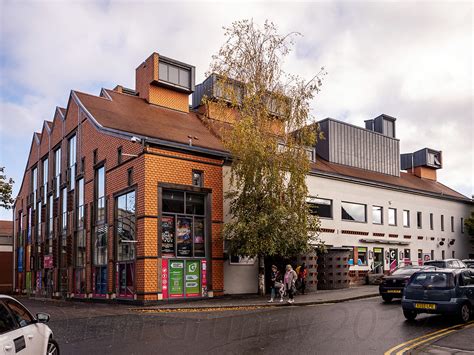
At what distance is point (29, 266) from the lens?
1626 inches

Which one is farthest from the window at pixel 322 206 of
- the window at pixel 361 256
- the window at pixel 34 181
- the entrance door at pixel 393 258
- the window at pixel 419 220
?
the window at pixel 34 181

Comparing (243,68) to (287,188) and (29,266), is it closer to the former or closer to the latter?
(287,188)

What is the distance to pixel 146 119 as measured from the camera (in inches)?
1117

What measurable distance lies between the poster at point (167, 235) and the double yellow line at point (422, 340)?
1331 cm

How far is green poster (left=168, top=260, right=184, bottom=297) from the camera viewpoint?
76.1 ft

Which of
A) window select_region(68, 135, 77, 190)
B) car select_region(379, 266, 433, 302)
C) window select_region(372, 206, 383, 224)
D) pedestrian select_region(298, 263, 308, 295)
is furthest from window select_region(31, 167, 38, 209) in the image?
car select_region(379, 266, 433, 302)

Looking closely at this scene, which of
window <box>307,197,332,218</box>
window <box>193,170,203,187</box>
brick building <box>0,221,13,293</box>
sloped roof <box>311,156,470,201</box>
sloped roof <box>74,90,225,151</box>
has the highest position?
sloped roof <box>74,90,225,151</box>

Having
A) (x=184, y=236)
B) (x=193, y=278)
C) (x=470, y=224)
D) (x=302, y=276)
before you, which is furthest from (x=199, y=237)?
(x=470, y=224)

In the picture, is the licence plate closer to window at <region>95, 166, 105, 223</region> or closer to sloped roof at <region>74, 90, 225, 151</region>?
sloped roof at <region>74, 90, 225, 151</region>

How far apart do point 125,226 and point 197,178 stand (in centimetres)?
419

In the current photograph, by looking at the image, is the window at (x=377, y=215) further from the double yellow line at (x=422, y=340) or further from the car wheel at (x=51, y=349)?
the car wheel at (x=51, y=349)

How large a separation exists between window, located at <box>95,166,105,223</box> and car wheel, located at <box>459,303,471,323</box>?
18765 mm

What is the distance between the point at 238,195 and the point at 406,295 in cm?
1212

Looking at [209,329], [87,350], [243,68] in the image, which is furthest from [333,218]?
[87,350]
